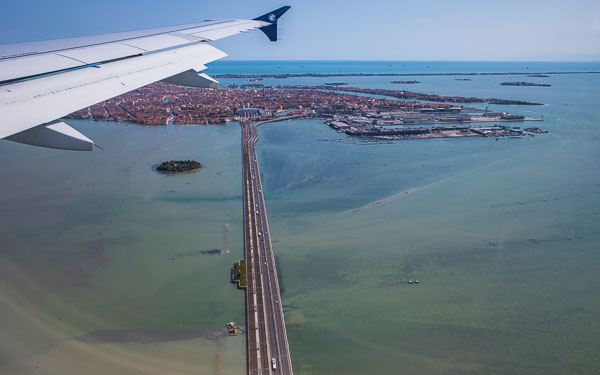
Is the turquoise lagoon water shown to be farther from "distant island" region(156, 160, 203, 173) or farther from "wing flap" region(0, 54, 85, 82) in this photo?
"wing flap" region(0, 54, 85, 82)

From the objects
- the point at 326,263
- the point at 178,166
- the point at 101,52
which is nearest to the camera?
the point at 101,52

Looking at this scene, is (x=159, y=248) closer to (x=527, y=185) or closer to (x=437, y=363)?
(x=437, y=363)

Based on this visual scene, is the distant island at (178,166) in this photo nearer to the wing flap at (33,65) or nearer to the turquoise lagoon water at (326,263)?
the turquoise lagoon water at (326,263)

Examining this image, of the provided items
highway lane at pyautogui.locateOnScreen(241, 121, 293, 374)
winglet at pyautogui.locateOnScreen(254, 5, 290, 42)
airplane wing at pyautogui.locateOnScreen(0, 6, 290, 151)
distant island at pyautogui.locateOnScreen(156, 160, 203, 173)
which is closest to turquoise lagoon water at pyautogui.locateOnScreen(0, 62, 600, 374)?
highway lane at pyautogui.locateOnScreen(241, 121, 293, 374)

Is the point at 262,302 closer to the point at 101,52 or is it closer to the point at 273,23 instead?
the point at 101,52

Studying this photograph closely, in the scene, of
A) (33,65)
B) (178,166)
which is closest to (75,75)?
(33,65)

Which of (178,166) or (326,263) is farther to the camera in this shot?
(178,166)

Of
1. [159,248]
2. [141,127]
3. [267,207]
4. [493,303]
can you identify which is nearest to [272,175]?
[267,207]
